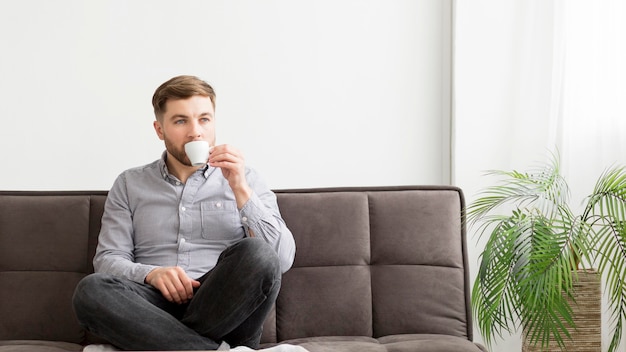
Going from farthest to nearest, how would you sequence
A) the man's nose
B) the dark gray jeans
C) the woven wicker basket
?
the woven wicker basket < the man's nose < the dark gray jeans

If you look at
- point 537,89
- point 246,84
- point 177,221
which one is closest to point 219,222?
point 177,221

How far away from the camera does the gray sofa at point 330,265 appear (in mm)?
2627

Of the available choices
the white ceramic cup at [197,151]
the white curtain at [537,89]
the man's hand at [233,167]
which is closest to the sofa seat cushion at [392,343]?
the man's hand at [233,167]

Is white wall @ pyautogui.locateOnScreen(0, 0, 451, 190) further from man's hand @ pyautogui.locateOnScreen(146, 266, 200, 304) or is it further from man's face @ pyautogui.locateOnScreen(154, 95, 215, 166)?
man's hand @ pyautogui.locateOnScreen(146, 266, 200, 304)

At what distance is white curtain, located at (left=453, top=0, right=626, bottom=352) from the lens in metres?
3.23

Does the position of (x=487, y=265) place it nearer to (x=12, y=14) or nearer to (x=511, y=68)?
(x=511, y=68)

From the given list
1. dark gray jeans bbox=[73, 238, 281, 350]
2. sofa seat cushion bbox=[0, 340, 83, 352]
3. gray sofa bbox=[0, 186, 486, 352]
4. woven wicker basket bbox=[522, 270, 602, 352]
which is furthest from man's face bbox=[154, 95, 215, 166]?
woven wicker basket bbox=[522, 270, 602, 352]

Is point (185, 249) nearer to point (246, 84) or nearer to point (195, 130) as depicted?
point (195, 130)

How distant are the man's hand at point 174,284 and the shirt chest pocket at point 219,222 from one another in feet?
0.79

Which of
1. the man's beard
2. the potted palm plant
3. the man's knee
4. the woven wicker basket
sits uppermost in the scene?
the man's beard

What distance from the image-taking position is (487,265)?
2707 mm

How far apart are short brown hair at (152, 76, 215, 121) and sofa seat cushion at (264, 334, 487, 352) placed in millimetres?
829

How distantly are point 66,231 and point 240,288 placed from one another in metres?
0.79

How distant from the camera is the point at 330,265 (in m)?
2.69
